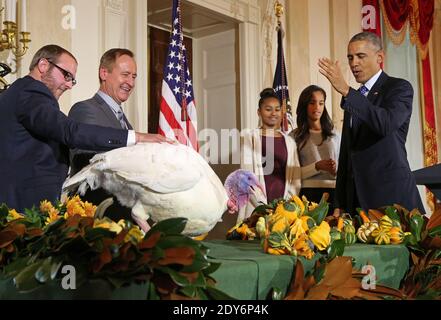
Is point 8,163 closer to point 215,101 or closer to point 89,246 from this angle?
point 89,246

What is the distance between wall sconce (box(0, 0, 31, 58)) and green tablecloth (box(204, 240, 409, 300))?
2.59 m

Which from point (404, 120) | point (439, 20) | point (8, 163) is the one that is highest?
point (439, 20)

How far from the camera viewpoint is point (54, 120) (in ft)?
6.37

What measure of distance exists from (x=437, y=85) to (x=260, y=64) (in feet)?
16.5

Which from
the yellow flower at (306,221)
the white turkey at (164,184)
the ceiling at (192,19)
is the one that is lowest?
the yellow flower at (306,221)

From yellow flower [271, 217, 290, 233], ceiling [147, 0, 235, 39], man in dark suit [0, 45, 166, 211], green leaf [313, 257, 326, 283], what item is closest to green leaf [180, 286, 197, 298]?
green leaf [313, 257, 326, 283]

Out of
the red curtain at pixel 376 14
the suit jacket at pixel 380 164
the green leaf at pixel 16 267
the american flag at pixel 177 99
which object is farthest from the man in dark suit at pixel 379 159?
the red curtain at pixel 376 14

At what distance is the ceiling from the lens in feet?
19.3

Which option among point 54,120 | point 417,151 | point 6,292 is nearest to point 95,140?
point 54,120

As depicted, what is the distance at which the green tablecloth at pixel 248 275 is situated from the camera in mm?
844

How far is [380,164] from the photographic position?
253 cm

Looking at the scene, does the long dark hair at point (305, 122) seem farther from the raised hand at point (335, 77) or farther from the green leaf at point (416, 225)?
the green leaf at point (416, 225)

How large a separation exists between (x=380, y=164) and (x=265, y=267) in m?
1.60

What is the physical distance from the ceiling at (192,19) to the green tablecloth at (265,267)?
4.53 m
